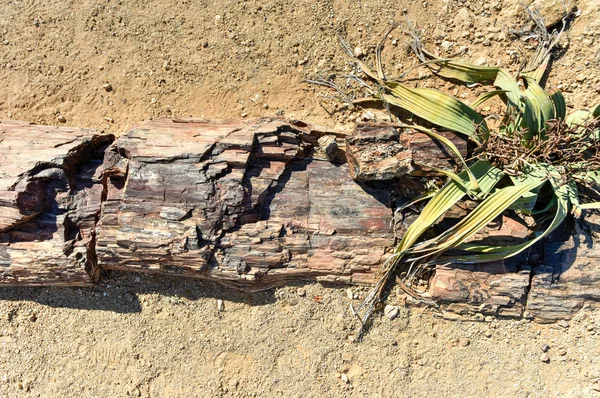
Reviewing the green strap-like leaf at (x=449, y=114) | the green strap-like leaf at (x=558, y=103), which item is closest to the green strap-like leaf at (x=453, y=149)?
the green strap-like leaf at (x=449, y=114)

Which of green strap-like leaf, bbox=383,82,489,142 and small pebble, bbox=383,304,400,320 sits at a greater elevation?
green strap-like leaf, bbox=383,82,489,142

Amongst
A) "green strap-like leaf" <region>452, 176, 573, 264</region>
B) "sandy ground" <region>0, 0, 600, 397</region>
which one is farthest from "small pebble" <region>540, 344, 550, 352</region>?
"green strap-like leaf" <region>452, 176, 573, 264</region>

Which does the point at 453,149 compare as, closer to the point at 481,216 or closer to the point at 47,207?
the point at 481,216

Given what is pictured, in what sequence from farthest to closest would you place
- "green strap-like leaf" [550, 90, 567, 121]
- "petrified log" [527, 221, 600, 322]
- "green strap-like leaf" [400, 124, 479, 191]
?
"green strap-like leaf" [550, 90, 567, 121] < "petrified log" [527, 221, 600, 322] < "green strap-like leaf" [400, 124, 479, 191]

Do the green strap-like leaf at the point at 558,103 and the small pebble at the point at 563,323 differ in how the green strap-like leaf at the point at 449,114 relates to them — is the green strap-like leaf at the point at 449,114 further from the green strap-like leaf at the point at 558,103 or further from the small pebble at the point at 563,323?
the small pebble at the point at 563,323

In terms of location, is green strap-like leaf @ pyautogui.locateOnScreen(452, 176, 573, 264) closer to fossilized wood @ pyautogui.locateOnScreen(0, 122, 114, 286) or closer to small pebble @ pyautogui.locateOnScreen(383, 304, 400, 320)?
small pebble @ pyautogui.locateOnScreen(383, 304, 400, 320)

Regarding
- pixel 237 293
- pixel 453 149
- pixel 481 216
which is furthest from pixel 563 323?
pixel 237 293

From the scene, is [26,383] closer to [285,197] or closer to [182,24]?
[285,197]
